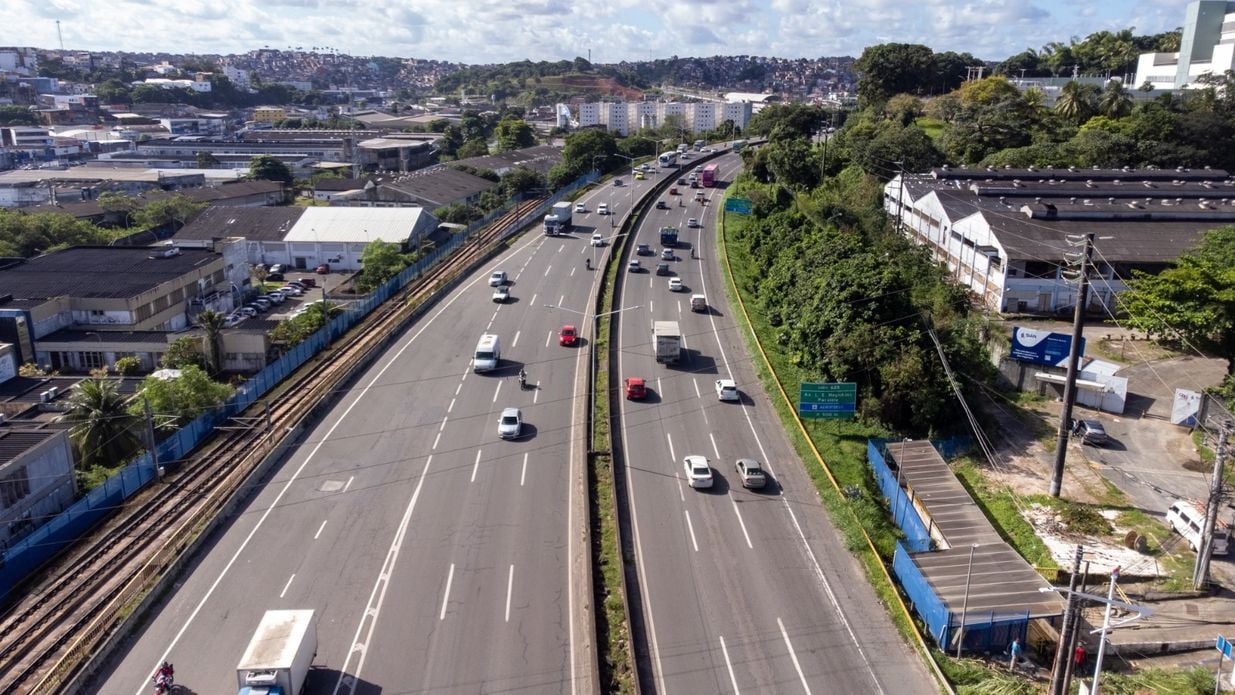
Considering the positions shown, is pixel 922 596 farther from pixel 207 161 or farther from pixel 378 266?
pixel 207 161

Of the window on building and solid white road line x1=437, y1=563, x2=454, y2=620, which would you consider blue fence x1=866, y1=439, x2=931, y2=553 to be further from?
the window on building

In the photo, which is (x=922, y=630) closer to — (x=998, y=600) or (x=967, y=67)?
(x=998, y=600)

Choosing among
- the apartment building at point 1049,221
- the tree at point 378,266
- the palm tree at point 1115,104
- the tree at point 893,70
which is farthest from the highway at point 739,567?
the tree at point 893,70

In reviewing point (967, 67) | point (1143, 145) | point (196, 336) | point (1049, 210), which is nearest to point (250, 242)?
point (196, 336)

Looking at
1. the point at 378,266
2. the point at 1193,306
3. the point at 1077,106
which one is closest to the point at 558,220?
the point at 378,266

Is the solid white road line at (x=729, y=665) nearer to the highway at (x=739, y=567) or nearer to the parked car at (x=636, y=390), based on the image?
the highway at (x=739, y=567)

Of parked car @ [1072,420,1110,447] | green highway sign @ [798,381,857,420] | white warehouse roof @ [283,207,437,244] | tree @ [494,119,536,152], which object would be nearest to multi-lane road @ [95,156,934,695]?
green highway sign @ [798,381,857,420]
